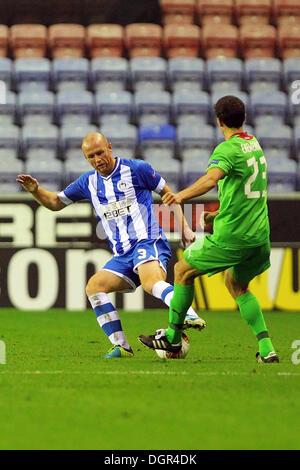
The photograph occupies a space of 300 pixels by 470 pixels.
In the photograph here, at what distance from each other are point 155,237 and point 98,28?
10.4 metres

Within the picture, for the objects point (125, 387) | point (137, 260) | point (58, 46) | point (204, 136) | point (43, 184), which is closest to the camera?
point (125, 387)

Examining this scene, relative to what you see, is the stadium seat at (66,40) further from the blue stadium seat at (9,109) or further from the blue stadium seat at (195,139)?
the blue stadium seat at (195,139)

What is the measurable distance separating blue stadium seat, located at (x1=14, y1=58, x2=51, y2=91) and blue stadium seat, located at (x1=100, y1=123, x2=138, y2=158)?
1.90 meters

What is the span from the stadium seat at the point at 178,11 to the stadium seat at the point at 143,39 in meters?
0.79

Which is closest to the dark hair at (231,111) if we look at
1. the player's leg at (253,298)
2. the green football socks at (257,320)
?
the player's leg at (253,298)

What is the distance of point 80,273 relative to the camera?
12.6 meters

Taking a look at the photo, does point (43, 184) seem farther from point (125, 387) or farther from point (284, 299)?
point (125, 387)

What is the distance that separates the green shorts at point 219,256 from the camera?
21.9 ft

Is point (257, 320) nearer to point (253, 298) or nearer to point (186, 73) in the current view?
point (253, 298)

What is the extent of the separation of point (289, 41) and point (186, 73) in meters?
2.01

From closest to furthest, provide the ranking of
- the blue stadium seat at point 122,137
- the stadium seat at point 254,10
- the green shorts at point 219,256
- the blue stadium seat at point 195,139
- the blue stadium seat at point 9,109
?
the green shorts at point 219,256, the blue stadium seat at point 122,137, the blue stadium seat at point 195,139, the blue stadium seat at point 9,109, the stadium seat at point 254,10

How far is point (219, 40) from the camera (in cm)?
1756
